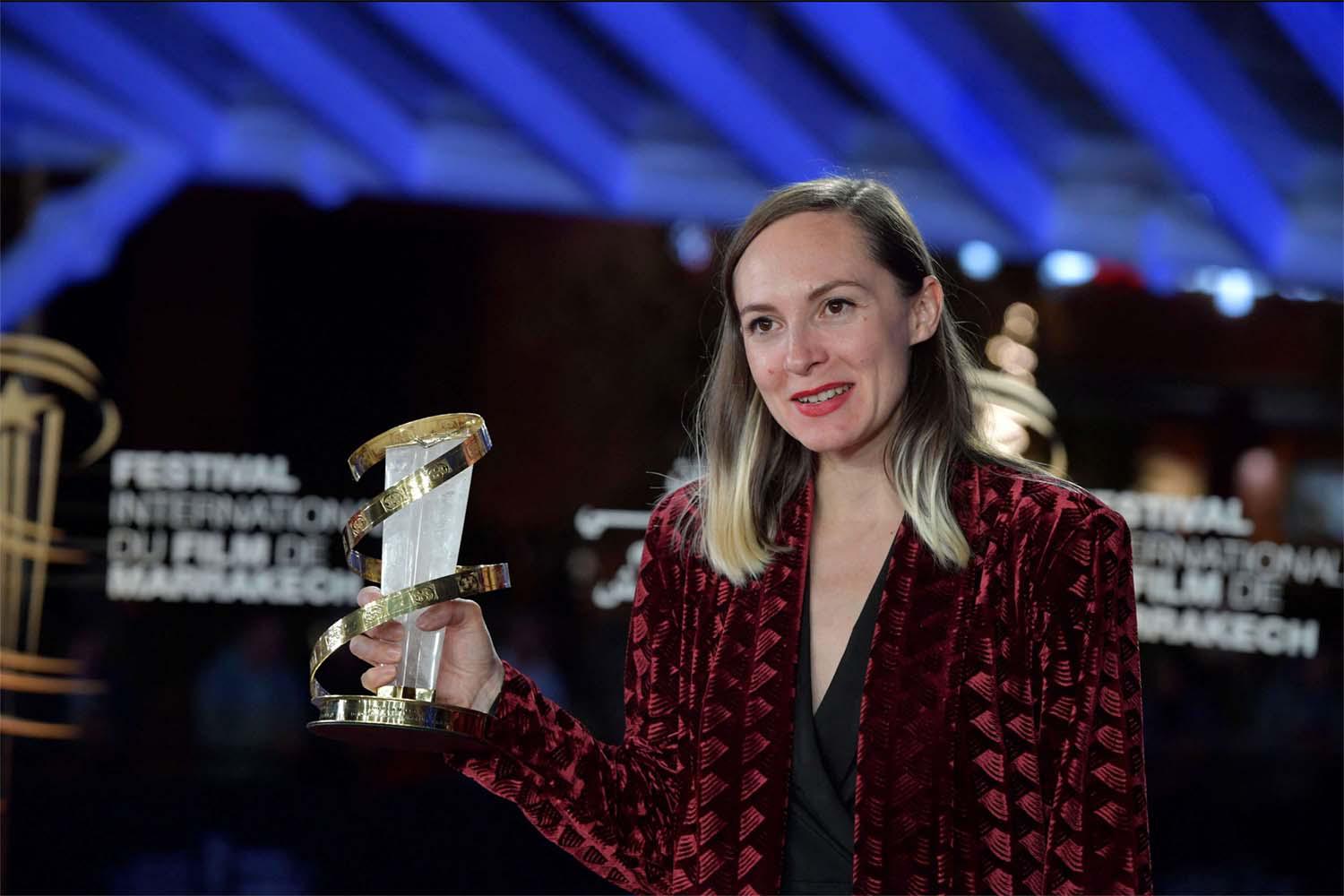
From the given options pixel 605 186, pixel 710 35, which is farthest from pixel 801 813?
pixel 605 186

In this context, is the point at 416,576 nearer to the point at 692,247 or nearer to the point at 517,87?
the point at 517,87

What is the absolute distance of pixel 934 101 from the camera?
443cm

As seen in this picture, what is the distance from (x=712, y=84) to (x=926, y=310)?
3050mm

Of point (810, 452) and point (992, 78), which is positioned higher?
point (992, 78)

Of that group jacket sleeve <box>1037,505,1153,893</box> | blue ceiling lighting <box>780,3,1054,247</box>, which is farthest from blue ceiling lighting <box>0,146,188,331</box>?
jacket sleeve <box>1037,505,1153,893</box>

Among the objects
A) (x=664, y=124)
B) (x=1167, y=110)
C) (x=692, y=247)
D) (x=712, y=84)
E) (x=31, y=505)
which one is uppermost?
(x=664, y=124)

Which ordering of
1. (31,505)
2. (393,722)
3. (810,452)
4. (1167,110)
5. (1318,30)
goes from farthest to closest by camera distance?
1. (31,505)
2. (1167,110)
3. (1318,30)
4. (810,452)
5. (393,722)

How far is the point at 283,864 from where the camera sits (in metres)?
4.58

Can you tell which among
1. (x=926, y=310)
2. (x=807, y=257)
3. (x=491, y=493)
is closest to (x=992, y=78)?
(x=491, y=493)

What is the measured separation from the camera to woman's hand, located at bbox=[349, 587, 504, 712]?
1435 millimetres

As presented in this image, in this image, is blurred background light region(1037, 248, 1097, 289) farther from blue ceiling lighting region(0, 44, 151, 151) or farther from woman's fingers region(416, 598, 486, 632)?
woman's fingers region(416, 598, 486, 632)

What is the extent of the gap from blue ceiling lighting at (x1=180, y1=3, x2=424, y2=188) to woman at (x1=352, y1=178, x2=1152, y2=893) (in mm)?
3323

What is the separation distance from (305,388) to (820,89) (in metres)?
2.09

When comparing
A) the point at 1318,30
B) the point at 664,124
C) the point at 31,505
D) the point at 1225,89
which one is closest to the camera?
the point at 1318,30
